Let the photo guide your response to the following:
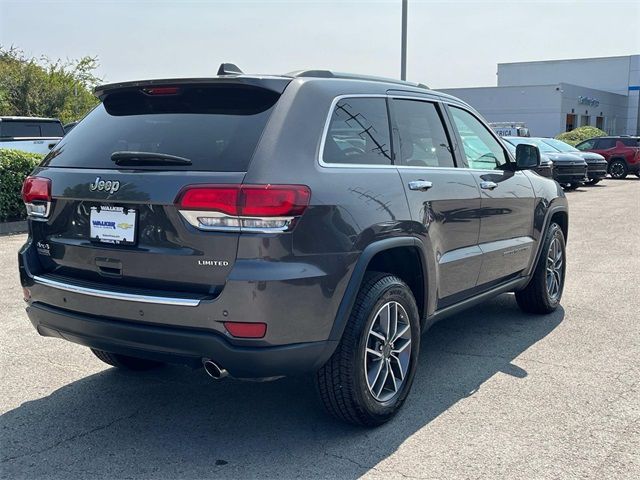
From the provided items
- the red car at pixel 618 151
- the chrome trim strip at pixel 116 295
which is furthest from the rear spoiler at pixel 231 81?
the red car at pixel 618 151

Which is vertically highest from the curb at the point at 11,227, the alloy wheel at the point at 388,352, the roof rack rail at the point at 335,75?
the roof rack rail at the point at 335,75

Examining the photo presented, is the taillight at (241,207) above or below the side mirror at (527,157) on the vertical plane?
below

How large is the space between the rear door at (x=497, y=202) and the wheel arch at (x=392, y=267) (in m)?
0.85

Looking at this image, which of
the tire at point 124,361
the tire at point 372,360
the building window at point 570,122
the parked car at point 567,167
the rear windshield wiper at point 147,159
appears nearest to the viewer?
the rear windshield wiper at point 147,159

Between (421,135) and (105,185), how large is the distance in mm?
2023

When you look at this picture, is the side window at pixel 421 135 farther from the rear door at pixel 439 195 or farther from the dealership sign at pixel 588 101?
the dealership sign at pixel 588 101

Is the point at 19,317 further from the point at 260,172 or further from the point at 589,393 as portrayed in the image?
the point at 589,393

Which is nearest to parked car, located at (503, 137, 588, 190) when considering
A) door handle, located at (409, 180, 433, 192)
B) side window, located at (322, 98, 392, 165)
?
door handle, located at (409, 180, 433, 192)

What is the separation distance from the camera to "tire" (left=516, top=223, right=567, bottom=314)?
5957 millimetres

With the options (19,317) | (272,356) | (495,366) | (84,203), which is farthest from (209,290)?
(19,317)

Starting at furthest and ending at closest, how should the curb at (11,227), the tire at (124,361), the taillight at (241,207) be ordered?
1. the curb at (11,227)
2. the tire at (124,361)
3. the taillight at (241,207)

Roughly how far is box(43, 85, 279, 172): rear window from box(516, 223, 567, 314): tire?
3.42 m

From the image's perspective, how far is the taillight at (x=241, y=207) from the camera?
311cm

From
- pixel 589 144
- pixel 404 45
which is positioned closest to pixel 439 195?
pixel 404 45
